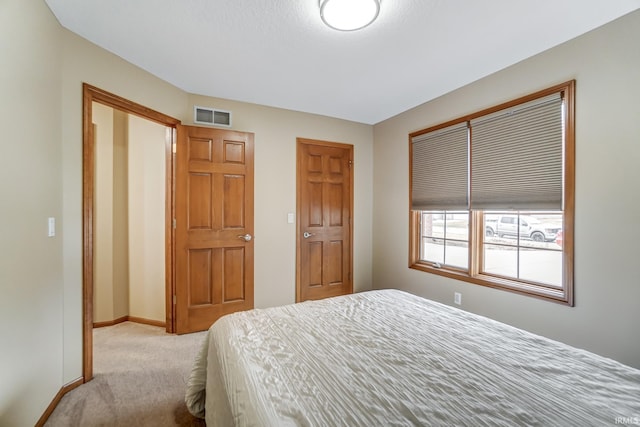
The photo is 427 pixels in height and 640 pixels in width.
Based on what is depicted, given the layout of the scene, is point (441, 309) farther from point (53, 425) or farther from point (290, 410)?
point (53, 425)

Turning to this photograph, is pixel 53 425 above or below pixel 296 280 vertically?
below

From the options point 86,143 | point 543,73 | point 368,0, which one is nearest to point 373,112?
point 543,73

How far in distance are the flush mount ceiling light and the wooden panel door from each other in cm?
160

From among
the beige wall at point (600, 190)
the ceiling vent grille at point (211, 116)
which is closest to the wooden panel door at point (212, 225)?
the ceiling vent grille at point (211, 116)

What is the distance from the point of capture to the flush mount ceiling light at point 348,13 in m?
1.54

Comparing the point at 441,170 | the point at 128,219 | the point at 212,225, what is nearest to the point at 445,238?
the point at 441,170

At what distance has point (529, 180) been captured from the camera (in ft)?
7.07

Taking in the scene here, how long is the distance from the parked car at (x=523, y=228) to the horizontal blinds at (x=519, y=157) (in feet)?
0.68

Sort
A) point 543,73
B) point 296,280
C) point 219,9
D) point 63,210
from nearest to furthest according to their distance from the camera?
point 219,9, point 63,210, point 543,73, point 296,280

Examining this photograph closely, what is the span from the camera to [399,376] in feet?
3.33

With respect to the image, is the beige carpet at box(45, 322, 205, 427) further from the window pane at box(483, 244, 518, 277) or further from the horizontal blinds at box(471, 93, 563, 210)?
the horizontal blinds at box(471, 93, 563, 210)

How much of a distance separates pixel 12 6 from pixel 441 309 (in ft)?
9.27

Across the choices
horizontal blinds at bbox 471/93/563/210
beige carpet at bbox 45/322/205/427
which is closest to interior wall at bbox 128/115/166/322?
beige carpet at bbox 45/322/205/427

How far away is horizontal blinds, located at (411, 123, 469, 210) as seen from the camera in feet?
8.82
